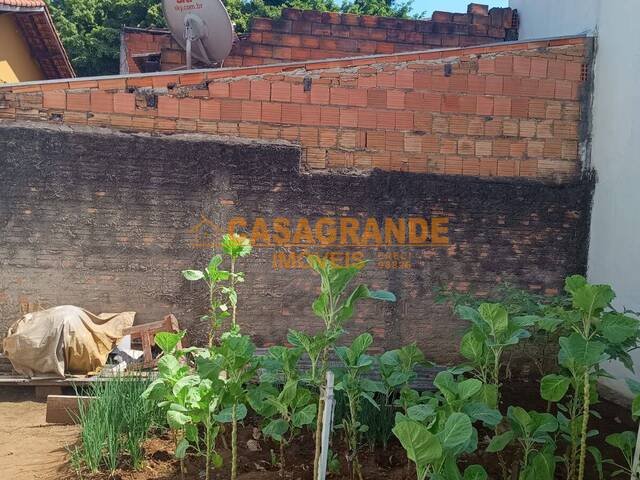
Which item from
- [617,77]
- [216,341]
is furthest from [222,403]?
[617,77]

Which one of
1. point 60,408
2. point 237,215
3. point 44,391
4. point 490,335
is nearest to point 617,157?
point 490,335

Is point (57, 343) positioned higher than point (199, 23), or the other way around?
point (199, 23)

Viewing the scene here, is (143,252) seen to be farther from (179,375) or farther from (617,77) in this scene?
(617,77)

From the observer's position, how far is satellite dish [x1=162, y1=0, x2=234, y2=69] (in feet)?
22.0

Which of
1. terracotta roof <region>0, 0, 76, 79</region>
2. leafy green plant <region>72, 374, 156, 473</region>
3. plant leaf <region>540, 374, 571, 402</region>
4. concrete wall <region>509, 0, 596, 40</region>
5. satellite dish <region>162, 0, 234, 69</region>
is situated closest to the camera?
plant leaf <region>540, 374, 571, 402</region>

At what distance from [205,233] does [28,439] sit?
2.28 metres

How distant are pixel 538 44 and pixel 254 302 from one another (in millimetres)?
3841

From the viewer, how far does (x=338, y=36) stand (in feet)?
26.2

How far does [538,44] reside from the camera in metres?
5.88

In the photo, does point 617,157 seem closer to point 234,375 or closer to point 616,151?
point 616,151

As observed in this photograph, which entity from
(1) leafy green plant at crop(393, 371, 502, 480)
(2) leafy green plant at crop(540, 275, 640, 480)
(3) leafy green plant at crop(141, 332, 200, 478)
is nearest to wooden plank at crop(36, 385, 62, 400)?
(3) leafy green plant at crop(141, 332, 200, 478)

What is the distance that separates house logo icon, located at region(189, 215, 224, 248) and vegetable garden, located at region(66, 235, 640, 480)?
2074mm

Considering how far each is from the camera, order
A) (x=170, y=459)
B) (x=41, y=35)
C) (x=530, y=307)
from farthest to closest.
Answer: (x=41, y=35), (x=530, y=307), (x=170, y=459)

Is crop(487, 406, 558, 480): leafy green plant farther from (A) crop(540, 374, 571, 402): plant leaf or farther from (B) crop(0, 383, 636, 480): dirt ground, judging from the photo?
(B) crop(0, 383, 636, 480): dirt ground
